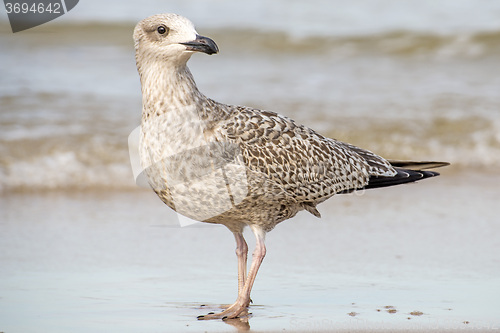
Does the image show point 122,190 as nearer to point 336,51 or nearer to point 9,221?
point 9,221

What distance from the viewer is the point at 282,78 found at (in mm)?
11539

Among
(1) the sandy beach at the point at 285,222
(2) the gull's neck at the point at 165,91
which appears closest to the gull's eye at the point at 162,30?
(2) the gull's neck at the point at 165,91

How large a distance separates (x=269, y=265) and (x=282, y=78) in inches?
238

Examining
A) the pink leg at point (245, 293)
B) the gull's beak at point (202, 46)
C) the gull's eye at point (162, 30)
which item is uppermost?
the gull's eye at point (162, 30)

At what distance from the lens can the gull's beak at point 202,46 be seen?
4555mm

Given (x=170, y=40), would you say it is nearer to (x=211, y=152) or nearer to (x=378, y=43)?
(x=211, y=152)

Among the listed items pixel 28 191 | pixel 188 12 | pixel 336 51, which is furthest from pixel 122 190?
pixel 188 12

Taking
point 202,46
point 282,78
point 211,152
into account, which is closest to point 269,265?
point 211,152

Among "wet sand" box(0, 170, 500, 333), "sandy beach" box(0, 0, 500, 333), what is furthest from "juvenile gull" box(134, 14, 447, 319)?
"sandy beach" box(0, 0, 500, 333)

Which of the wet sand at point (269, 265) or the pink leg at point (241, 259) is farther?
the pink leg at point (241, 259)

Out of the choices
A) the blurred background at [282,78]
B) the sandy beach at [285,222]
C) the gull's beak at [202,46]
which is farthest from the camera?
the blurred background at [282,78]

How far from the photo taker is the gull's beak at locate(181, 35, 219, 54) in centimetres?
455

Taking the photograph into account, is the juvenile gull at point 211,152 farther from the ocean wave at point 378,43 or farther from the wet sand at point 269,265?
the ocean wave at point 378,43

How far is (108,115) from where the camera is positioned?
9.31 m
